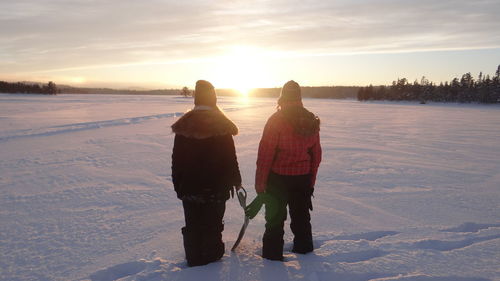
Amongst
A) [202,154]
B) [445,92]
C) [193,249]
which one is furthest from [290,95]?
[445,92]

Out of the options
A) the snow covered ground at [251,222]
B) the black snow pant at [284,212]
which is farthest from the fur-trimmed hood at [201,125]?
the snow covered ground at [251,222]

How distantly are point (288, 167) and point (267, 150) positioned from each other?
278 mm

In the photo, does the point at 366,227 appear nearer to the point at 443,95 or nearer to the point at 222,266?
the point at 222,266

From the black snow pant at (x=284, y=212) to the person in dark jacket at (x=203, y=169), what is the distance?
451mm

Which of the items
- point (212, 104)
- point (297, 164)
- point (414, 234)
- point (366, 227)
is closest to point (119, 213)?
point (212, 104)

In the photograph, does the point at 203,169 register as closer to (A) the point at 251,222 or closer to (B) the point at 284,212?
(B) the point at 284,212

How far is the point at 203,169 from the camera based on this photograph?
2977mm

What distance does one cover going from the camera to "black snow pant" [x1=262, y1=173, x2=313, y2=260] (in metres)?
3.16

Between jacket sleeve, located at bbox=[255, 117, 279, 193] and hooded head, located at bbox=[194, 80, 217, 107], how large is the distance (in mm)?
608

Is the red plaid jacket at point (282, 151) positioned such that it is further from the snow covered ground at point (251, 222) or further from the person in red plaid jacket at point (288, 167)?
the snow covered ground at point (251, 222)

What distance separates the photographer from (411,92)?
77.4 metres

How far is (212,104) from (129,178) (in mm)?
3790

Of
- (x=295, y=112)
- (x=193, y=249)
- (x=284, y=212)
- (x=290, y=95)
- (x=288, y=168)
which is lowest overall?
(x=193, y=249)

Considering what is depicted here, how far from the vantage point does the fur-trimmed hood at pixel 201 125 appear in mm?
2896
